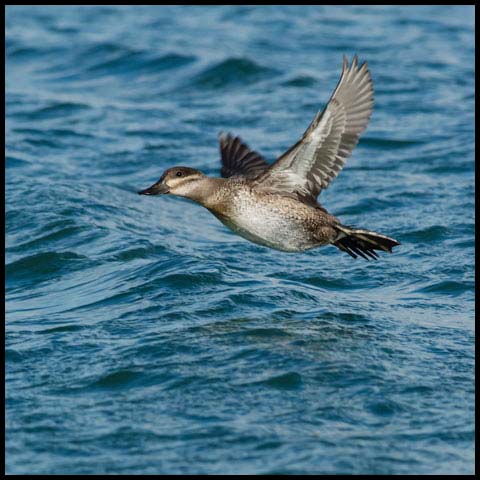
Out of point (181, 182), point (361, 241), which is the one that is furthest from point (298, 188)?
point (181, 182)

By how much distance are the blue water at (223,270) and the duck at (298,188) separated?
0.59 meters

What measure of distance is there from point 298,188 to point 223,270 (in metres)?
1.40

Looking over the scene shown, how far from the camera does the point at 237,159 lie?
895 cm

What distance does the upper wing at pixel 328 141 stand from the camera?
7676 millimetres

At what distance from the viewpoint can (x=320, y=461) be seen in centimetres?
586

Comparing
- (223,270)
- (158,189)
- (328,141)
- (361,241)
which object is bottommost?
(223,270)

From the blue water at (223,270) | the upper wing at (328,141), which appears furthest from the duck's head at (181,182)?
the blue water at (223,270)

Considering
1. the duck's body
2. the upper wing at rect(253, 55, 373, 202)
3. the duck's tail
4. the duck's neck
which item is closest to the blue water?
the duck's tail

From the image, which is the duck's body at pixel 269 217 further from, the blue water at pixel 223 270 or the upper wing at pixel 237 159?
the upper wing at pixel 237 159

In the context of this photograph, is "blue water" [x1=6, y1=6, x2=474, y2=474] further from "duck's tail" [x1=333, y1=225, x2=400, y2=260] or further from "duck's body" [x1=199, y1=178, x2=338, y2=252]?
"duck's body" [x1=199, y1=178, x2=338, y2=252]

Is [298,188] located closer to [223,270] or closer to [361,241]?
[361,241]

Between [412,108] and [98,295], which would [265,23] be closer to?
[412,108]

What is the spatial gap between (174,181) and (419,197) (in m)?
3.98

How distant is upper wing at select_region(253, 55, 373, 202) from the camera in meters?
7.68
